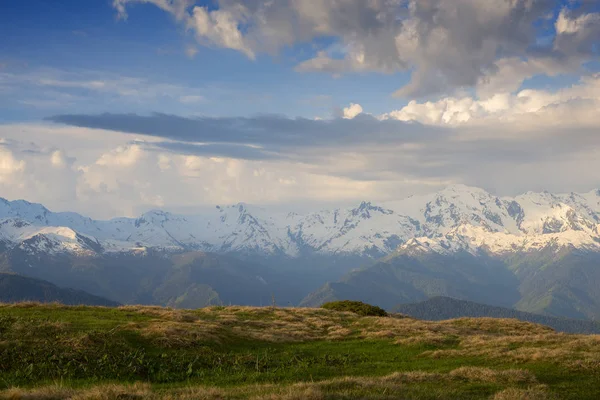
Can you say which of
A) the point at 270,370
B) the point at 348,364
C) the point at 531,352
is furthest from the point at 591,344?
the point at 270,370

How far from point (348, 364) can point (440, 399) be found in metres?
13.2

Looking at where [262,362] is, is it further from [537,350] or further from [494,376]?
[537,350]

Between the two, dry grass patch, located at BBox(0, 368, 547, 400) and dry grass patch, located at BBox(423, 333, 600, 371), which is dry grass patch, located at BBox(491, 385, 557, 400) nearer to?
dry grass patch, located at BBox(0, 368, 547, 400)

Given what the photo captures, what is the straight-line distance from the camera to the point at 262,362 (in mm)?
30109

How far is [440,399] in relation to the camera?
720 inches

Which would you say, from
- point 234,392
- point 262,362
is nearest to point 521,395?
point 234,392

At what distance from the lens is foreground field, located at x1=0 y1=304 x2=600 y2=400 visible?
19141 millimetres

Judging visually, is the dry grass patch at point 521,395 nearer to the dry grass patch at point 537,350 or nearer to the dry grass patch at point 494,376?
the dry grass patch at point 494,376

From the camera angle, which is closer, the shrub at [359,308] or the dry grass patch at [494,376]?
the dry grass patch at [494,376]

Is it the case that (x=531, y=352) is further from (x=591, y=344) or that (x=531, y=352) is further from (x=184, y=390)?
(x=184, y=390)

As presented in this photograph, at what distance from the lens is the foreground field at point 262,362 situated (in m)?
19.1

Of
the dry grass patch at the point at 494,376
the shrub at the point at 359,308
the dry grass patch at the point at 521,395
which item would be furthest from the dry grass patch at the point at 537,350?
the shrub at the point at 359,308

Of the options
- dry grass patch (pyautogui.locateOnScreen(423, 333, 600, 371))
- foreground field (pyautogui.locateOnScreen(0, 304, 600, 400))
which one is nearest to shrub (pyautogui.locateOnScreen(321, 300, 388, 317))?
foreground field (pyautogui.locateOnScreen(0, 304, 600, 400))

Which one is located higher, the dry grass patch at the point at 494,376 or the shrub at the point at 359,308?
the dry grass patch at the point at 494,376
